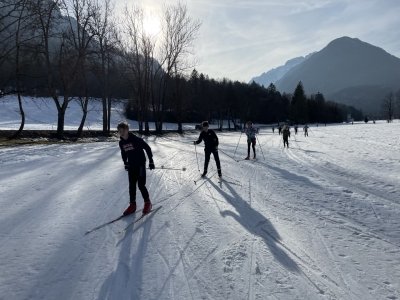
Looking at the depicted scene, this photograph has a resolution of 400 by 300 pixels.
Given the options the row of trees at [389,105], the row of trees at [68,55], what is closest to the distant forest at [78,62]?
the row of trees at [68,55]

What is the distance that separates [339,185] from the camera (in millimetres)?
12023

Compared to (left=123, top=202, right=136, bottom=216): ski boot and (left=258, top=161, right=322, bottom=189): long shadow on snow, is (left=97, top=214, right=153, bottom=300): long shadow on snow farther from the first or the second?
(left=258, top=161, right=322, bottom=189): long shadow on snow

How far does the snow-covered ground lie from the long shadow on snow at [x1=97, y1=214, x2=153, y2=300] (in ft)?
0.05

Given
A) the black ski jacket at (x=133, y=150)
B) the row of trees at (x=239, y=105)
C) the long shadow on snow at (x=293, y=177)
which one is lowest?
the long shadow on snow at (x=293, y=177)

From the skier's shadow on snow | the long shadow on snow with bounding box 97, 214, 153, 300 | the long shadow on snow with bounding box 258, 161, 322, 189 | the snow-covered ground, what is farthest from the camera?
the long shadow on snow with bounding box 258, 161, 322, 189

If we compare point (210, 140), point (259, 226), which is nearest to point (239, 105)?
point (210, 140)

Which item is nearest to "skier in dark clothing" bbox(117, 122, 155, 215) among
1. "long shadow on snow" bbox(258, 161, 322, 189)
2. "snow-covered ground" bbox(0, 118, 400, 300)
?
"snow-covered ground" bbox(0, 118, 400, 300)

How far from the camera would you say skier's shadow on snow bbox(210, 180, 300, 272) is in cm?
555

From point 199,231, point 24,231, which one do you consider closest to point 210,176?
point 199,231

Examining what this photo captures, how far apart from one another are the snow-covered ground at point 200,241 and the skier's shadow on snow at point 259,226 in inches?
0.8

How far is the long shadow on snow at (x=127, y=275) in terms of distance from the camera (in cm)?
441

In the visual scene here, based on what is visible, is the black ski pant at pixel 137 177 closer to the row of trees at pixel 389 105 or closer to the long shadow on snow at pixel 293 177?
the long shadow on snow at pixel 293 177

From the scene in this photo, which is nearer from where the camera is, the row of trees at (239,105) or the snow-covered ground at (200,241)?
the snow-covered ground at (200,241)

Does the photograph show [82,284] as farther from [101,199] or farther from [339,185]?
[339,185]
